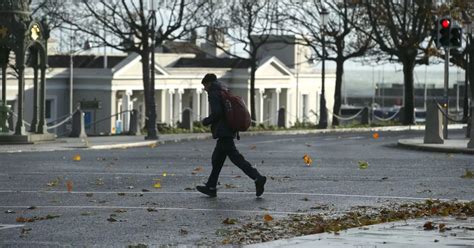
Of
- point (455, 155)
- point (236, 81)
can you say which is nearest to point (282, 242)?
point (455, 155)

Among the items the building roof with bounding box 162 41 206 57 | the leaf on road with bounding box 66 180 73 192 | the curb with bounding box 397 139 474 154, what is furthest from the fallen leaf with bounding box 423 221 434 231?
the building roof with bounding box 162 41 206 57

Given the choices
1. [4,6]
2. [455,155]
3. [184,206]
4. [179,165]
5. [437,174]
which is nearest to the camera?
[184,206]

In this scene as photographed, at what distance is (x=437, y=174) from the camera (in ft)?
70.9

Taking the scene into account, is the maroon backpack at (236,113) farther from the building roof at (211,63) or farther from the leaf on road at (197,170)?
the building roof at (211,63)

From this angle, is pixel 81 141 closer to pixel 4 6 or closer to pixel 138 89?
pixel 4 6

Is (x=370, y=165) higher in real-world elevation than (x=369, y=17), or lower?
lower

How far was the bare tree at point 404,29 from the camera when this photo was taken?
189 ft

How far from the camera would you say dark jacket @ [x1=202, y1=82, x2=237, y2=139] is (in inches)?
640

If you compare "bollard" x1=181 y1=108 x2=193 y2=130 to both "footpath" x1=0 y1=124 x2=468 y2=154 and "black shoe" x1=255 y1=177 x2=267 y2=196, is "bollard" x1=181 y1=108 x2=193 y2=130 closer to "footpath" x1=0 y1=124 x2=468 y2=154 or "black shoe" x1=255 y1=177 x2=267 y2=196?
"footpath" x1=0 y1=124 x2=468 y2=154

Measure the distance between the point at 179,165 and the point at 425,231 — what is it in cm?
1249

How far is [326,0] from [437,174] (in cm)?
4330

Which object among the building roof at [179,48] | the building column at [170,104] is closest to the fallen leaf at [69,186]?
the building column at [170,104]

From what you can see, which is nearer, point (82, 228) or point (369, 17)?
point (82, 228)

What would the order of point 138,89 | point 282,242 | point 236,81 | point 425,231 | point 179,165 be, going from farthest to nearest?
point 236,81 → point 138,89 → point 179,165 → point 425,231 → point 282,242
